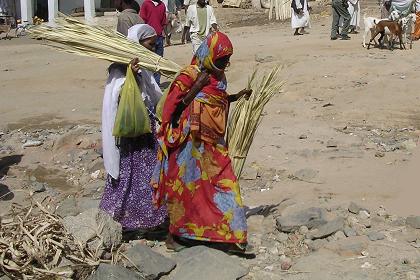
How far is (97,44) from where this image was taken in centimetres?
408

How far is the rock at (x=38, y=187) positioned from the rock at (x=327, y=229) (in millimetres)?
2915

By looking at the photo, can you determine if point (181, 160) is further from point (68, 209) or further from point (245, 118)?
point (68, 209)

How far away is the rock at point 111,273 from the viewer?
11.6 feet

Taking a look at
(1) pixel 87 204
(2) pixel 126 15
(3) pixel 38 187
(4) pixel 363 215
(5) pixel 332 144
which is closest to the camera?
(4) pixel 363 215

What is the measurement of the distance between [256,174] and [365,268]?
2.21 metres

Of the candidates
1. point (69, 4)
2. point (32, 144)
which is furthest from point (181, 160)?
point (69, 4)

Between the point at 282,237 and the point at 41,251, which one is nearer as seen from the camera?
the point at 41,251

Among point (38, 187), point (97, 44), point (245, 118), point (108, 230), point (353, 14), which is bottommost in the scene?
point (38, 187)

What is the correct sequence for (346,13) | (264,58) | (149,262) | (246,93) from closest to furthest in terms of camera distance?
1. (149,262)
2. (246,93)
3. (264,58)
4. (346,13)

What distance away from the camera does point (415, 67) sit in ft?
33.3

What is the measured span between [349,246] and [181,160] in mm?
1283

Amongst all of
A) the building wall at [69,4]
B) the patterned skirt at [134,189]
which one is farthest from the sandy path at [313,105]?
the building wall at [69,4]

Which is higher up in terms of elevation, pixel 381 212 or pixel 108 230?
pixel 108 230

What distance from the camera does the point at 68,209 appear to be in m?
5.03
